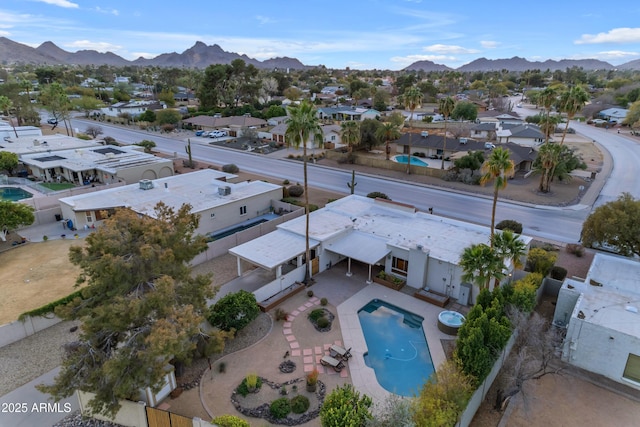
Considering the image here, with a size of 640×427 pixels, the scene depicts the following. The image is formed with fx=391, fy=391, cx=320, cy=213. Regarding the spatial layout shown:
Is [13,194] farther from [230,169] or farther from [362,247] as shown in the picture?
[362,247]

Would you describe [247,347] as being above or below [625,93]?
below

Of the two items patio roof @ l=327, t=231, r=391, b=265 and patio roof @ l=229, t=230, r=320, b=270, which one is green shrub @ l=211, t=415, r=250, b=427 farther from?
patio roof @ l=327, t=231, r=391, b=265

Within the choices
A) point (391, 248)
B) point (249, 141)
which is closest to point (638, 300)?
point (391, 248)

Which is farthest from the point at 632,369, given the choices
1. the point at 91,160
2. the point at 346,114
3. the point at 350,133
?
the point at 346,114

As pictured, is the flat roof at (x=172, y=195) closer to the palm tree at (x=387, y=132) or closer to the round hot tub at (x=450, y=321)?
the round hot tub at (x=450, y=321)

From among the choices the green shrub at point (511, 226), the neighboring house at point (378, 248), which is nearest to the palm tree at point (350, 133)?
the neighboring house at point (378, 248)

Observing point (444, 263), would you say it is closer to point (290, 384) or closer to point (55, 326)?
point (290, 384)

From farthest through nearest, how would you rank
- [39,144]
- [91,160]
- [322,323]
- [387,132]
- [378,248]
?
[387,132] < [39,144] < [91,160] < [378,248] < [322,323]
